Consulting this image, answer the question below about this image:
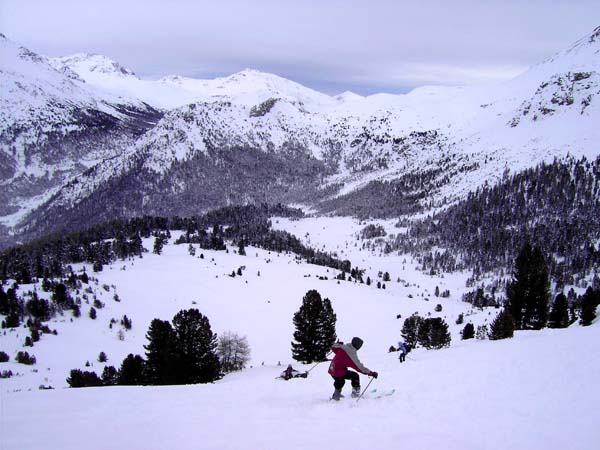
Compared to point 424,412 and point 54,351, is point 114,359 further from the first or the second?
point 424,412

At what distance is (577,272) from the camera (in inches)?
7126

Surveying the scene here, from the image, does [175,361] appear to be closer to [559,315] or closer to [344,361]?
[344,361]

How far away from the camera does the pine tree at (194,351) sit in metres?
39.8

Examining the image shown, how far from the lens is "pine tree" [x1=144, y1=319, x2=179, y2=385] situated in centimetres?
3941

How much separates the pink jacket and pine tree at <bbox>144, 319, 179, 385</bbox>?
94.7ft

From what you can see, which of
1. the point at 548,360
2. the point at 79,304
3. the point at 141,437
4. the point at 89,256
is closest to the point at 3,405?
the point at 141,437

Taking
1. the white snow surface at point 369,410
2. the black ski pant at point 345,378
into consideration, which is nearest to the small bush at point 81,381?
the white snow surface at point 369,410

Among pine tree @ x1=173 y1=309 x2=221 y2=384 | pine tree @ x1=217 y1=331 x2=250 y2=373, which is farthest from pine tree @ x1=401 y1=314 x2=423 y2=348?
pine tree @ x1=173 y1=309 x2=221 y2=384

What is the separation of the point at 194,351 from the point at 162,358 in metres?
3.20

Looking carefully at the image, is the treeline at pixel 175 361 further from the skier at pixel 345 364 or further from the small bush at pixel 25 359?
the skier at pixel 345 364

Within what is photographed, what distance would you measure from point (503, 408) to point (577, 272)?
673 ft

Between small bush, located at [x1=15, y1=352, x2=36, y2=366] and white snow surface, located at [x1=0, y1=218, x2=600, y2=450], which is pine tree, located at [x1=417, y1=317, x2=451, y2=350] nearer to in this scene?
white snow surface, located at [x1=0, y1=218, x2=600, y2=450]

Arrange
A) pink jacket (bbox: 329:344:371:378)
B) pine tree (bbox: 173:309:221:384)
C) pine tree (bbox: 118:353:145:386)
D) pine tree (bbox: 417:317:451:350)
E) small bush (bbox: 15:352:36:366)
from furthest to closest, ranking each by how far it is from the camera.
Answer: small bush (bbox: 15:352:36:366) < pine tree (bbox: 417:317:451:350) < pine tree (bbox: 118:353:145:386) < pine tree (bbox: 173:309:221:384) < pink jacket (bbox: 329:344:371:378)

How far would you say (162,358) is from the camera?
40.5 meters
